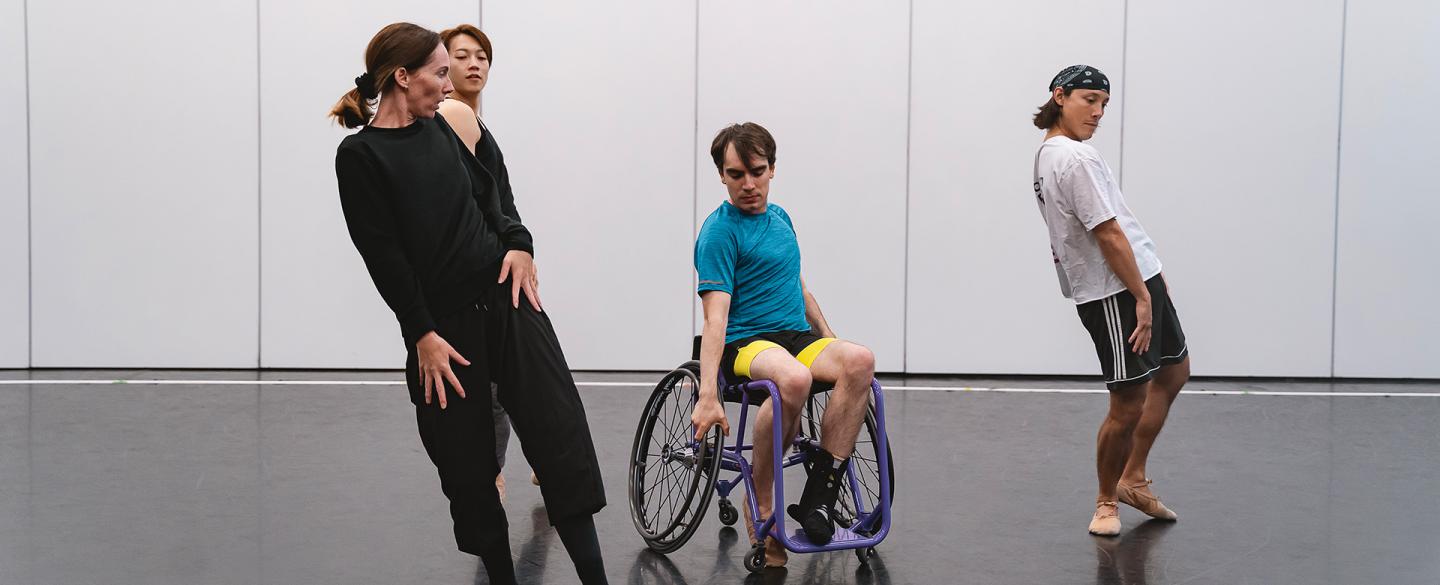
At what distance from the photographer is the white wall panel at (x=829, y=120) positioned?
6.09 metres

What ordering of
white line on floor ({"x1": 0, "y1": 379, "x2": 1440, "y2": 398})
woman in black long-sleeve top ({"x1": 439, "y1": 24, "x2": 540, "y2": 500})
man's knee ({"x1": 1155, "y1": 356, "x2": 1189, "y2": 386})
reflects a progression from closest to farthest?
woman in black long-sleeve top ({"x1": 439, "y1": 24, "x2": 540, "y2": 500})
man's knee ({"x1": 1155, "y1": 356, "x2": 1189, "y2": 386})
white line on floor ({"x1": 0, "y1": 379, "x2": 1440, "y2": 398})

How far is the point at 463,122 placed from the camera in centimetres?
296

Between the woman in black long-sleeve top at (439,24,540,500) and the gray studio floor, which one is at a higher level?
the woman in black long-sleeve top at (439,24,540,500)

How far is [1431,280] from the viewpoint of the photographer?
618 centimetres

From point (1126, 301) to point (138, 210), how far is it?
4919 mm

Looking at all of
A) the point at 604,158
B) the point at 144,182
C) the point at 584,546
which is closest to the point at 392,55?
the point at 584,546

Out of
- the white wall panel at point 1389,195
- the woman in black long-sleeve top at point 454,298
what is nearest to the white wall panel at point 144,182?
the woman in black long-sleeve top at point 454,298

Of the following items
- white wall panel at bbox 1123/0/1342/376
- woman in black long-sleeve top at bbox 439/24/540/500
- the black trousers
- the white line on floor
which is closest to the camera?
the black trousers

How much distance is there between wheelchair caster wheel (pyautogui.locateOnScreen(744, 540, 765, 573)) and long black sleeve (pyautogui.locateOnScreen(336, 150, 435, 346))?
41.1 inches

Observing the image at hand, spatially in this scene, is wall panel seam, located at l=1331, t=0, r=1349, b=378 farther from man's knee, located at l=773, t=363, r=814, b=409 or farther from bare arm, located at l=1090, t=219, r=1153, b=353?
man's knee, located at l=773, t=363, r=814, b=409

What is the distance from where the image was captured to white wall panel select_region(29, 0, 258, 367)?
608 cm

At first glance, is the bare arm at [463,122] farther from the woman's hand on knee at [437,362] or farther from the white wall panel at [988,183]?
the white wall panel at [988,183]

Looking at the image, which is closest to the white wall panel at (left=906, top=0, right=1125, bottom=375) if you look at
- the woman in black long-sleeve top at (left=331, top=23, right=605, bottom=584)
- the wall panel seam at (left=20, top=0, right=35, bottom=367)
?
the woman in black long-sleeve top at (left=331, top=23, right=605, bottom=584)

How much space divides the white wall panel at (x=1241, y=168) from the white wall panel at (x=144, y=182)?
14.4 feet
